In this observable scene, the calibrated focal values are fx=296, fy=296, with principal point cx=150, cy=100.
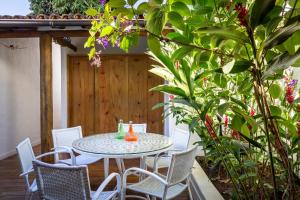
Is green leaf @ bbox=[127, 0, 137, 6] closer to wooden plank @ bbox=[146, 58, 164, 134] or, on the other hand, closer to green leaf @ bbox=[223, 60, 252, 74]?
green leaf @ bbox=[223, 60, 252, 74]

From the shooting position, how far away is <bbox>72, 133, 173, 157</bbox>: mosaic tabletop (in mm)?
2945

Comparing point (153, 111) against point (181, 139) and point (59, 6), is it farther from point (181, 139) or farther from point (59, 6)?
point (59, 6)

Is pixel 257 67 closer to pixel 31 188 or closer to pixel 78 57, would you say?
pixel 31 188

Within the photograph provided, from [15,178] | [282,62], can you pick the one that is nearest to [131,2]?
[282,62]

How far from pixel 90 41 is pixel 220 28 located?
0.71m

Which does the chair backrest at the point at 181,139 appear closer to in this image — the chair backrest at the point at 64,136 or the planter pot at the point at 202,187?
the planter pot at the point at 202,187

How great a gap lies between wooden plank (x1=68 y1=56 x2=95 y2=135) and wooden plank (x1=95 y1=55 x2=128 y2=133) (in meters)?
0.13

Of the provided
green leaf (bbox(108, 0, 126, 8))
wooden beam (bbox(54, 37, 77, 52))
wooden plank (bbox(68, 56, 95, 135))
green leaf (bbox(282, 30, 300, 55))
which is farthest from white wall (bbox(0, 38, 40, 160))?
green leaf (bbox(282, 30, 300, 55))

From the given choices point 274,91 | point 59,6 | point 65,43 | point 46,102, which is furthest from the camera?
point 59,6

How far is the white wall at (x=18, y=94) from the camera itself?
238 inches

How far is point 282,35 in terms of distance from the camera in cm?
77

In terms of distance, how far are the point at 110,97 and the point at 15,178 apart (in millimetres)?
2705

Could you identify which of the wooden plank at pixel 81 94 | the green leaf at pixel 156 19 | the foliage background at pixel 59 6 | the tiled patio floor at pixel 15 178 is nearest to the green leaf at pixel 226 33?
the green leaf at pixel 156 19

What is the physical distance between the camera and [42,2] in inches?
539
